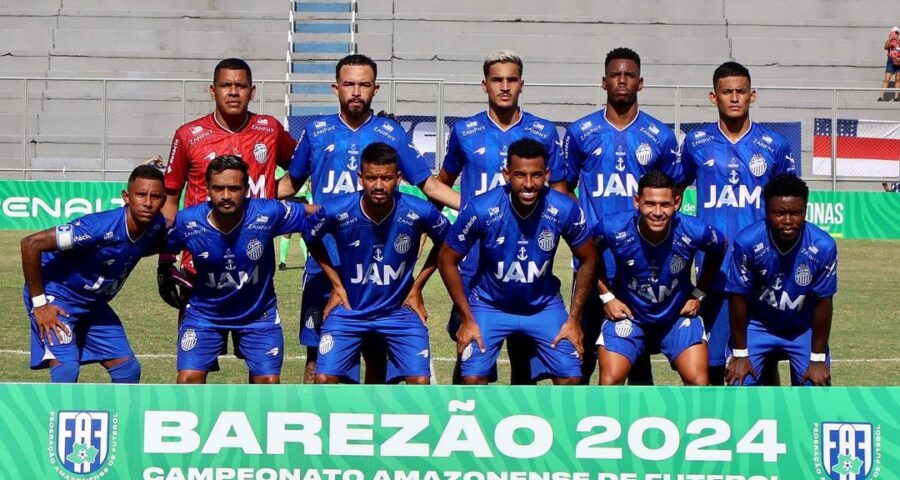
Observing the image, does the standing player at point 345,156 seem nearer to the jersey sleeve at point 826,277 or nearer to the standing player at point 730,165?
the standing player at point 730,165

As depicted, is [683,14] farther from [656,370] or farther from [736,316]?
[736,316]

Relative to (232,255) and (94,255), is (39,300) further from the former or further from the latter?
(232,255)

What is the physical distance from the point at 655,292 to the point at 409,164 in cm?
181

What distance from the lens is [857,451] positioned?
5.93 metres

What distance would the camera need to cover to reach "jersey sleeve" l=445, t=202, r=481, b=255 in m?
7.52

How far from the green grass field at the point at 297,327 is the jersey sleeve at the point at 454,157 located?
2.21m

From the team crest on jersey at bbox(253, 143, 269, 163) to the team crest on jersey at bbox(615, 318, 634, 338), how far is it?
8.33 ft

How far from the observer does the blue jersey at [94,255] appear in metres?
7.87

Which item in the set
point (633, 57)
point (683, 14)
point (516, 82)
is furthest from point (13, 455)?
point (683, 14)

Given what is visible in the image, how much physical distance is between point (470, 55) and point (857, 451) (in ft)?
84.5

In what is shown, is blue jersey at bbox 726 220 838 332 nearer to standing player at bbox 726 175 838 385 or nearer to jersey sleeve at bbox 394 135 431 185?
standing player at bbox 726 175 838 385

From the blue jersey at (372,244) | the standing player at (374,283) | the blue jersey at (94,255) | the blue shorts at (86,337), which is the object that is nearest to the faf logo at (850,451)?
the standing player at (374,283)

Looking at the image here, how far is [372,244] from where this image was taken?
7.70m

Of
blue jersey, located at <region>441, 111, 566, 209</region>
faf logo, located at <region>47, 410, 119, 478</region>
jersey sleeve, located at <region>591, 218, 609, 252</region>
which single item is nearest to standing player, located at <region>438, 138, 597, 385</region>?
jersey sleeve, located at <region>591, 218, 609, 252</region>
